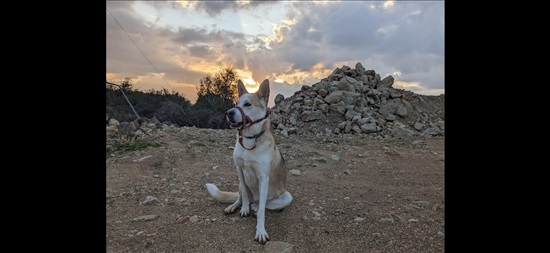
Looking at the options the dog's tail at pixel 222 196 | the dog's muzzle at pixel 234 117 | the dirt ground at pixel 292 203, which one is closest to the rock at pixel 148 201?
the dirt ground at pixel 292 203

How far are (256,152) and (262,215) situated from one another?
0.68 m

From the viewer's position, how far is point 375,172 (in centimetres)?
641

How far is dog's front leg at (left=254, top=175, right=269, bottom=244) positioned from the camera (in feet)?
10.8

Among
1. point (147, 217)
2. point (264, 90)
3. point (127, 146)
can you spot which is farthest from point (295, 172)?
point (127, 146)

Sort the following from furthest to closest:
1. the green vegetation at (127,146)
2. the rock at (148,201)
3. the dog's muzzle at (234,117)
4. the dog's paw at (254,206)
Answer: the green vegetation at (127,146) < the rock at (148,201) < the dog's paw at (254,206) < the dog's muzzle at (234,117)

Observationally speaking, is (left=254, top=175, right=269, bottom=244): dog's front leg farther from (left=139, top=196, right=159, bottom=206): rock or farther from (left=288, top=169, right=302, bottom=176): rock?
(left=288, top=169, right=302, bottom=176): rock

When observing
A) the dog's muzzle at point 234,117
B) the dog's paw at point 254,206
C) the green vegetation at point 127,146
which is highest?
the dog's muzzle at point 234,117

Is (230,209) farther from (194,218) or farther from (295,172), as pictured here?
(295,172)

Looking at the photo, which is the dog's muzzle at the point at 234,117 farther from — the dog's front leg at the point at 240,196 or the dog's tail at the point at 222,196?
the dog's tail at the point at 222,196

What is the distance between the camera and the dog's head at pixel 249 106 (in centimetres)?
337

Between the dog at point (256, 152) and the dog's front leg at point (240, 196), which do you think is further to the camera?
the dog's front leg at point (240, 196)

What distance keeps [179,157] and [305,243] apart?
4241mm

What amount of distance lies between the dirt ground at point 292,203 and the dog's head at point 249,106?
1.22 m
